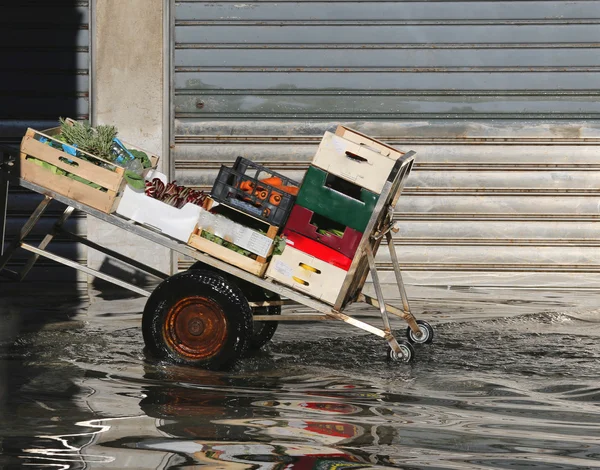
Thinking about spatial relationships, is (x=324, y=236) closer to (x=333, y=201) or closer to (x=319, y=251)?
(x=319, y=251)

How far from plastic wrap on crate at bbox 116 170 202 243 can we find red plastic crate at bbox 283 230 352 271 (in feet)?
2.23

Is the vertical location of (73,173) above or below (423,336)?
above

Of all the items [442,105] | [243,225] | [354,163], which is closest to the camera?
[354,163]

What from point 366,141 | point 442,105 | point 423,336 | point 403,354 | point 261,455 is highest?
point 442,105

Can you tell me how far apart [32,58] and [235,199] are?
544cm

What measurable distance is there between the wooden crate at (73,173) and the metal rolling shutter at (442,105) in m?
4.32

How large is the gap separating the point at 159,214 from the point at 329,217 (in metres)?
1.16

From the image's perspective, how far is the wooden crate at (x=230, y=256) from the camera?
22.7 ft

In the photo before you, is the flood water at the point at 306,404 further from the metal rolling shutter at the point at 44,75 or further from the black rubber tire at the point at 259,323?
the metal rolling shutter at the point at 44,75

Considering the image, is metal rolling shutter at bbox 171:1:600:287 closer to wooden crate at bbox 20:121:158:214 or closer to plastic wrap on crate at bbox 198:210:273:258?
wooden crate at bbox 20:121:158:214

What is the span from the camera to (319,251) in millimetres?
6934

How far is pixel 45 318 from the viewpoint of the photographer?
352 inches

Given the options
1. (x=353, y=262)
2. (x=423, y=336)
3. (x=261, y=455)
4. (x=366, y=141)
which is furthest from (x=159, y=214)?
(x=261, y=455)

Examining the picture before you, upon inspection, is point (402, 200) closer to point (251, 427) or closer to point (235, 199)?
point (235, 199)
